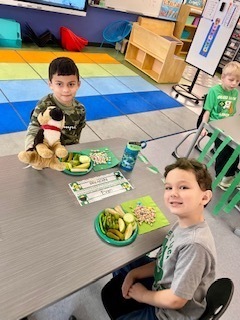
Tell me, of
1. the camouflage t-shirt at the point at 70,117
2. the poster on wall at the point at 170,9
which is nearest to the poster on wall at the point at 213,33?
the poster on wall at the point at 170,9

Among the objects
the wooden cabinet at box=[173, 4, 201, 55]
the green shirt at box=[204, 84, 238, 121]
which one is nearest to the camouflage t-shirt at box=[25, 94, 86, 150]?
the green shirt at box=[204, 84, 238, 121]

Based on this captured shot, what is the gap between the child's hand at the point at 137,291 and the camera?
103 cm

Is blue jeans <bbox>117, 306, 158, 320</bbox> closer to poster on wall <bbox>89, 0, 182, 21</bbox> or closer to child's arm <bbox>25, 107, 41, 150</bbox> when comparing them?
child's arm <bbox>25, 107, 41, 150</bbox>

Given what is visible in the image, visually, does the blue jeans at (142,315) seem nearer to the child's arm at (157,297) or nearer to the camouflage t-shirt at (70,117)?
the child's arm at (157,297)

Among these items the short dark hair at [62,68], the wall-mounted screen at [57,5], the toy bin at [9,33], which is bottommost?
the toy bin at [9,33]

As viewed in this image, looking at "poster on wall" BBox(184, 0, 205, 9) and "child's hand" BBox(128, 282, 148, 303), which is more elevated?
"poster on wall" BBox(184, 0, 205, 9)

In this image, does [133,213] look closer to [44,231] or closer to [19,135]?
[44,231]

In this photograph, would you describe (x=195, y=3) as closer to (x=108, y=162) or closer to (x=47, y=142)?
(x=108, y=162)

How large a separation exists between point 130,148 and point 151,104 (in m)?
2.81

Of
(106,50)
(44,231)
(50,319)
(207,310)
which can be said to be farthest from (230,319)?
(106,50)

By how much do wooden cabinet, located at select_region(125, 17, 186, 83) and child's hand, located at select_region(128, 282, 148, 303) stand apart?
13.4 ft

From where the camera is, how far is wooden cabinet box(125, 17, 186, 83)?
14.8 ft

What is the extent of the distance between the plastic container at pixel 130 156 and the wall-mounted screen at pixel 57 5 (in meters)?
3.88

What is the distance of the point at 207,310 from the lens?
2.93 feet
